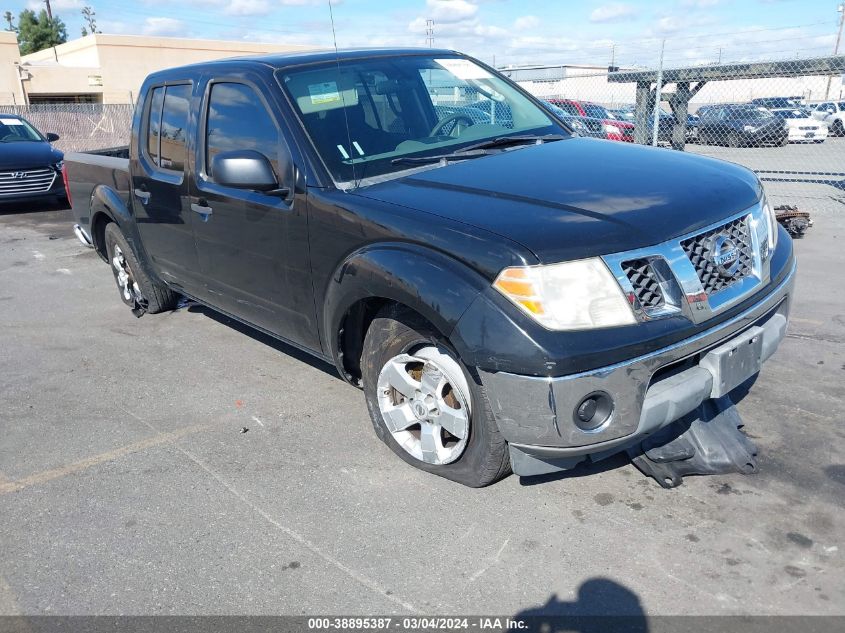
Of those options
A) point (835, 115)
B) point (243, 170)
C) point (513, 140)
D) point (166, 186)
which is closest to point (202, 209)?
point (166, 186)

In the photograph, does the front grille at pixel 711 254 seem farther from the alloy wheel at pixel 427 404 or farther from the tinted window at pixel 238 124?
the tinted window at pixel 238 124

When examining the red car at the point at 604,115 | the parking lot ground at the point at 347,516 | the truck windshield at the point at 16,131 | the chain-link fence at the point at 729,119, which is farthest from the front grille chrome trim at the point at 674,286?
the truck windshield at the point at 16,131

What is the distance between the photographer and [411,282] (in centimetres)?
297

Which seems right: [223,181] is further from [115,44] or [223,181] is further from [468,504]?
[115,44]

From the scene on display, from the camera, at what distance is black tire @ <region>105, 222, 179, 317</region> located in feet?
19.1

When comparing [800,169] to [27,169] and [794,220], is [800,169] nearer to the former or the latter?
[794,220]

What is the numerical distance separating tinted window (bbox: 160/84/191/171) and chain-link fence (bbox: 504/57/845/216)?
6506mm

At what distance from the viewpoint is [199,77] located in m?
4.41

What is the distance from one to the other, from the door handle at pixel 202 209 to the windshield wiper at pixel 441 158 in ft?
4.16

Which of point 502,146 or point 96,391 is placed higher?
point 502,146

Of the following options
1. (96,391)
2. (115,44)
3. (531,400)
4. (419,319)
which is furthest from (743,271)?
(115,44)

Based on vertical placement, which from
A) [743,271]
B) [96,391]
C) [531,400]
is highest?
[743,271]

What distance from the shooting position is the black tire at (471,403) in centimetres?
299

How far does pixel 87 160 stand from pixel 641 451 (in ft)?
16.9
